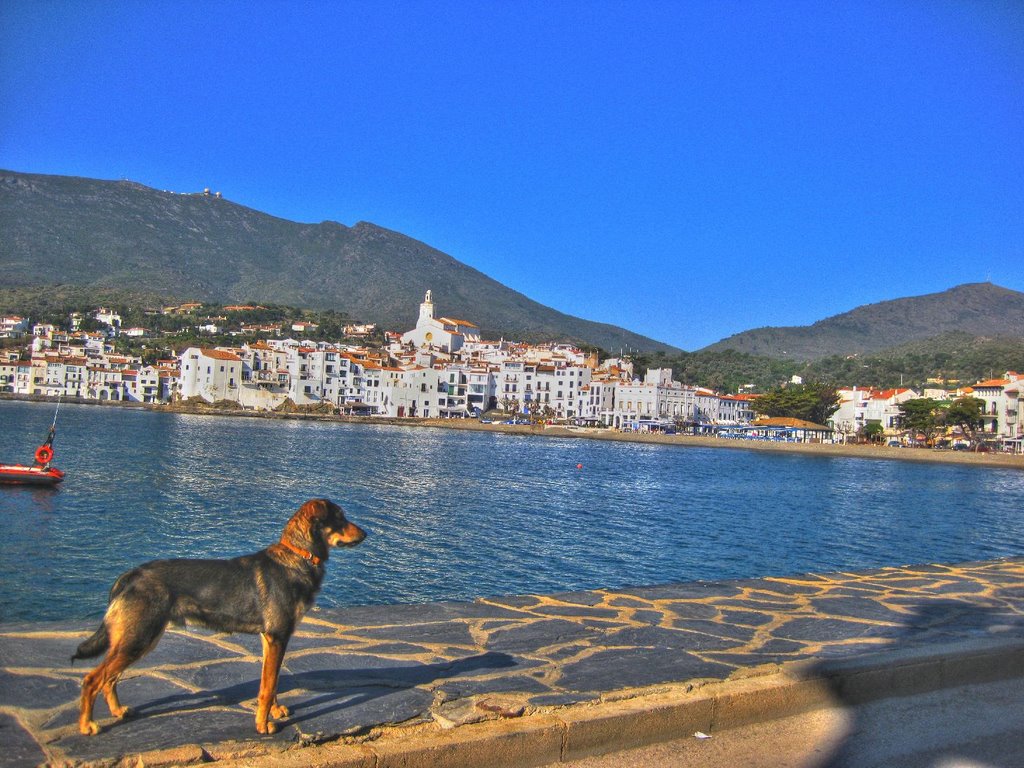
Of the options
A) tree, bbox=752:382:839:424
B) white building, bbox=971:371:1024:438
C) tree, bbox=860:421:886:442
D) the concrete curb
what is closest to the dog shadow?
the concrete curb

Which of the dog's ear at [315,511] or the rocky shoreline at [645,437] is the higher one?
the dog's ear at [315,511]

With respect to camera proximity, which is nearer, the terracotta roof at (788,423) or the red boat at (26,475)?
the red boat at (26,475)

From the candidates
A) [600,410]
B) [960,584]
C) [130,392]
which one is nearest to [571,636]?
[960,584]

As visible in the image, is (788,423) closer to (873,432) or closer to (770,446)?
(873,432)

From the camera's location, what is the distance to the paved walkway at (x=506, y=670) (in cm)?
373

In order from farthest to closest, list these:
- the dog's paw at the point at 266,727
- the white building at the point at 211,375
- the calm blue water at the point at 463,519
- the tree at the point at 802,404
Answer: the white building at the point at 211,375 < the tree at the point at 802,404 < the calm blue water at the point at 463,519 < the dog's paw at the point at 266,727

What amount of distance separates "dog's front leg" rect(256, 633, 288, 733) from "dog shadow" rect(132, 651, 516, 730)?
123 millimetres

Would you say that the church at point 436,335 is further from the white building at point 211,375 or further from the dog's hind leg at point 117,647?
the dog's hind leg at point 117,647

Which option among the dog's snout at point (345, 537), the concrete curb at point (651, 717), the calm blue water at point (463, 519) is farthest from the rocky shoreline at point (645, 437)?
the dog's snout at point (345, 537)

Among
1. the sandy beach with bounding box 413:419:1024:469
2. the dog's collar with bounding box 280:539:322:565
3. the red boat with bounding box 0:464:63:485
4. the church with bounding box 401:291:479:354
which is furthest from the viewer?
the church with bounding box 401:291:479:354

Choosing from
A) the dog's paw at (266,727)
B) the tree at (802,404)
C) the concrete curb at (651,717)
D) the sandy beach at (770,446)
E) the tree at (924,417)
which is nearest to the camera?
the concrete curb at (651,717)

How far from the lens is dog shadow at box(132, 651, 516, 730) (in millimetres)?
4000

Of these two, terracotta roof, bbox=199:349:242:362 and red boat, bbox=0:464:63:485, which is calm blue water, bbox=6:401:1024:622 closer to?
red boat, bbox=0:464:63:485

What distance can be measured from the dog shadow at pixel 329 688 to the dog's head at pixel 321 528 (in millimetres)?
747
